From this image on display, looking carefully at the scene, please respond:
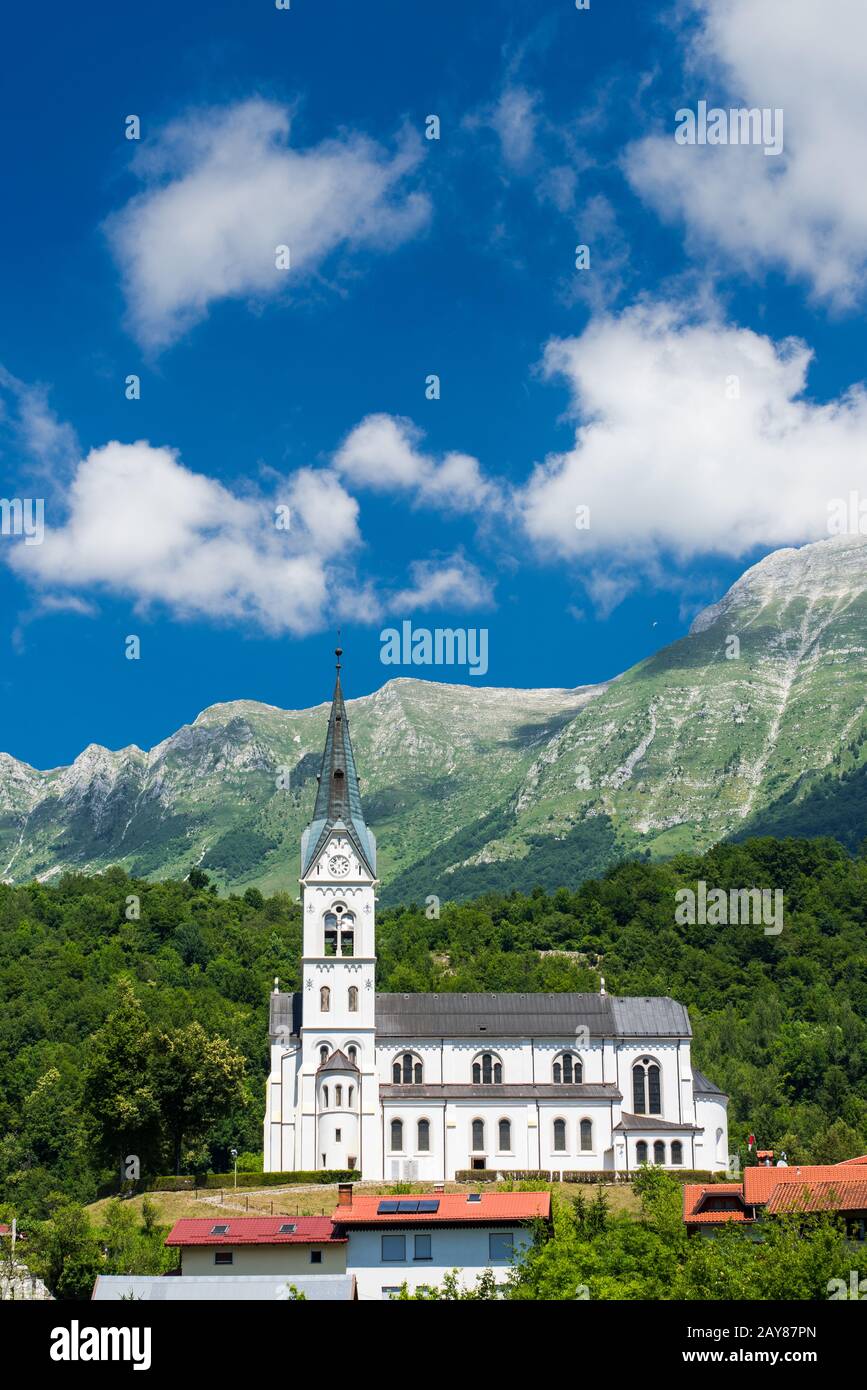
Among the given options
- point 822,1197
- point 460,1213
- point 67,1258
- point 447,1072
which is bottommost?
point 67,1258

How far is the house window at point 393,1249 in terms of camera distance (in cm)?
5697

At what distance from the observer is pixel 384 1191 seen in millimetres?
85625

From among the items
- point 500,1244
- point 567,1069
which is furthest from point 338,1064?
point 500,1244

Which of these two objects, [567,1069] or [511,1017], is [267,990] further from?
[567,1069]

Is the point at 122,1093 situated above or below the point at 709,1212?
above

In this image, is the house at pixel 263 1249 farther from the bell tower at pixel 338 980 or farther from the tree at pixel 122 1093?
the bell tower at pixel 338 980

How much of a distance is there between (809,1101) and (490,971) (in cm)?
4217

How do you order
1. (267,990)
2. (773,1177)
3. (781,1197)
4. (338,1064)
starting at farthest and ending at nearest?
(267,990) → (338,1064) → (773,1177) → (781,1197)

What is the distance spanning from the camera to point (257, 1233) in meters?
59.6

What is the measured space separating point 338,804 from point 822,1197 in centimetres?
5808

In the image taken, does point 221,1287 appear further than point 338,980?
No

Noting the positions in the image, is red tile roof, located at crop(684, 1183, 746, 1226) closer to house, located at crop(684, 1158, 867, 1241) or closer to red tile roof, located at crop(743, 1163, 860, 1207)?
house, located at crop(684, 1158, 867, 1241)

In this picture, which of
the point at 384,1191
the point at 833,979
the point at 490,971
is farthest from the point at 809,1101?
the point at 384,1191
